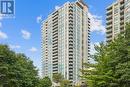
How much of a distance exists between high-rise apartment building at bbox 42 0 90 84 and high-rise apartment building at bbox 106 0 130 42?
38.9m

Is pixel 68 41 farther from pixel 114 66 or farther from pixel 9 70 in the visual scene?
pixel 114 66

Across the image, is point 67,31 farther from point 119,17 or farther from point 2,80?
point 2,80

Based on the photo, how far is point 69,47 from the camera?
Answer: 552ft

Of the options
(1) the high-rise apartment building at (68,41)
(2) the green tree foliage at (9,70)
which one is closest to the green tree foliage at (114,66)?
(2) the green tree foliage at (9,70)

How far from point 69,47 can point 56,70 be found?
11.6 meters

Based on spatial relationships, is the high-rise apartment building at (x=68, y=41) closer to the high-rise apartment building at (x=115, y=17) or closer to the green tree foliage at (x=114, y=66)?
the high-rise apartment building at (x=115, y=17)

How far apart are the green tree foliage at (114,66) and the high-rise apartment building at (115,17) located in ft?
307

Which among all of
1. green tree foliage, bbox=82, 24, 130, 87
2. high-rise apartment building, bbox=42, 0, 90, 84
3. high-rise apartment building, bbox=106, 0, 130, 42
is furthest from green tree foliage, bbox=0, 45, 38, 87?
high-rise apartment building, bbox=42, 0, 90, 84

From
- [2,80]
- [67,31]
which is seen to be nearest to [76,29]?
[67,31]

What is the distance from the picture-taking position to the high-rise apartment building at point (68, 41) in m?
166

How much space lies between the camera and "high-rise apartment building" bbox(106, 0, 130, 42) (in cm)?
11944

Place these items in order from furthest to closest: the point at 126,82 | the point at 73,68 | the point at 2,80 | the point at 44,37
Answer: the point at 44,37 < the point at 73,68 < the point at 2,80 < the point at 126,82

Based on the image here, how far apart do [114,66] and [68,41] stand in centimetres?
14657

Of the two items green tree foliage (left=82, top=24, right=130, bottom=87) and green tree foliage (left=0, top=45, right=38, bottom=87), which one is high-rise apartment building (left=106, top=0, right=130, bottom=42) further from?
green tree foliage (left=82, top=24, right=130, bottom=87)
